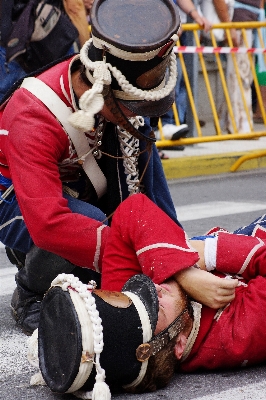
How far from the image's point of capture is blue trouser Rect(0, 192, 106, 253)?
11.0 ft

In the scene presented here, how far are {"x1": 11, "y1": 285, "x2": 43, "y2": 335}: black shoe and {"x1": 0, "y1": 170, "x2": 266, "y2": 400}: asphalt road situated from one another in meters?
0.04

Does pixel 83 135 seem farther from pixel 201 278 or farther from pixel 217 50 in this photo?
pixel 217 50

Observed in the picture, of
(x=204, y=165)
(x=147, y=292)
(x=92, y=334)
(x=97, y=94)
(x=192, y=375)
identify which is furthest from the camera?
(x=204, y=165)

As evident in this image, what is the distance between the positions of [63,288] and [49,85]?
1014mm

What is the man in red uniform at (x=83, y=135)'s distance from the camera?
300cm

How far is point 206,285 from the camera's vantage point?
8.75 feet

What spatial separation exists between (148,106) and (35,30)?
2730 millimetres

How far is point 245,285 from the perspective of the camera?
2.80 metres

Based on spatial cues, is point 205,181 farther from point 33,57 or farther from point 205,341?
point 205,341

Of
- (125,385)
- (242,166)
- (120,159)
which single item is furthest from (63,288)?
(242,166)

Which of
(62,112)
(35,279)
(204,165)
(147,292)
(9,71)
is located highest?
(62,112)

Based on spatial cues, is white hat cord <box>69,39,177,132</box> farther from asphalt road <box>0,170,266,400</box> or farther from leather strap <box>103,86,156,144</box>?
asphalt road <box>0,170,266,400</box>

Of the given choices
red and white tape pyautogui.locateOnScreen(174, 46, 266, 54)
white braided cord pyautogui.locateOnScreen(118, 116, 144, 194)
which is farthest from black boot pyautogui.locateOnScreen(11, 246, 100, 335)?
red and white tape pyautogui.locateOnScreen(174, 46, 266, 54)

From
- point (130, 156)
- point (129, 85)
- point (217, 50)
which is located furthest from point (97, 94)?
point (217, 50)
